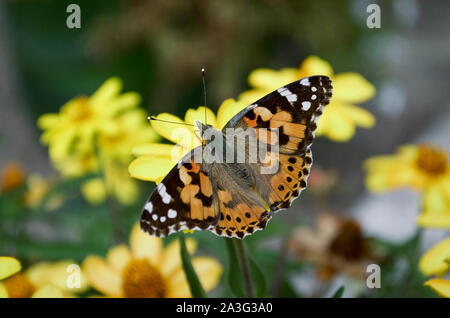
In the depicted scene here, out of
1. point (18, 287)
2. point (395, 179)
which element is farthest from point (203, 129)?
point (395, 179)

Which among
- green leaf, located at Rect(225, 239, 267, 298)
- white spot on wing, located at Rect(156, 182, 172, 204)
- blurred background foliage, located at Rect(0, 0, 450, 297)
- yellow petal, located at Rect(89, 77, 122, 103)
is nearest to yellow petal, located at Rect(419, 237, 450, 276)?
green leaf, located at Rect(225, 239, 267, 298)

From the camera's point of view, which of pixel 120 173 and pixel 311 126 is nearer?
pixel 311 126

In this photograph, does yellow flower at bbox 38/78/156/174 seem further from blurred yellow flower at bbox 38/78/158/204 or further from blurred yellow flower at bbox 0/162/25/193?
blurred yellow flower at bbox 0/162/25/193

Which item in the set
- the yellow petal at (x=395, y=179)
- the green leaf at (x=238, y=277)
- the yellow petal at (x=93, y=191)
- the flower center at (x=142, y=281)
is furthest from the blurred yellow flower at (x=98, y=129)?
the yellow petal at (x=395, y=179)

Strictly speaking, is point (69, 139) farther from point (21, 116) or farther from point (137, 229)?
point (21, 116)

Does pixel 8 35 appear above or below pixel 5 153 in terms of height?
above

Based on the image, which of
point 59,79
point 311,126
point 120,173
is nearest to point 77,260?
point 311,126
